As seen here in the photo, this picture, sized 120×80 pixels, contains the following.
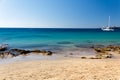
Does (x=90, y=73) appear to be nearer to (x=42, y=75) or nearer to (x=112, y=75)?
(x=112, y=75)

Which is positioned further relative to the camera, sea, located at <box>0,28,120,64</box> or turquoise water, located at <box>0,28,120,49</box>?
turquoise water, located at <box>0,28,120,49</box>

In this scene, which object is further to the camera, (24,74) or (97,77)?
(24,74)

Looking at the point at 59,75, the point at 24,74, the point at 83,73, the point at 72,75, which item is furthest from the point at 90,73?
the point at 24,74

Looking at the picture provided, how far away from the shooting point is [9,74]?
9.80 meters

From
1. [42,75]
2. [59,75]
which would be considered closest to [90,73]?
[59,75]

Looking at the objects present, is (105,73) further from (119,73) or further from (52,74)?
(52,74)

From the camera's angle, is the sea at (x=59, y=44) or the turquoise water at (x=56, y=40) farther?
the turquoise water at (x=56, y=40)

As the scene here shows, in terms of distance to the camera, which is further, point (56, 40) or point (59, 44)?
point (56, 40)

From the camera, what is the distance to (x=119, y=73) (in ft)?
31.2

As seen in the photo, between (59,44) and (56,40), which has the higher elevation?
(59,44)

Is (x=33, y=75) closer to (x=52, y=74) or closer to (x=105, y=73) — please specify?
(x=52, y=74)

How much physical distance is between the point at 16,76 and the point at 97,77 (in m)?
3.86

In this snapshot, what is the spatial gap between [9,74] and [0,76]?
0.51m

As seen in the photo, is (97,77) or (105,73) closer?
(97,77)
